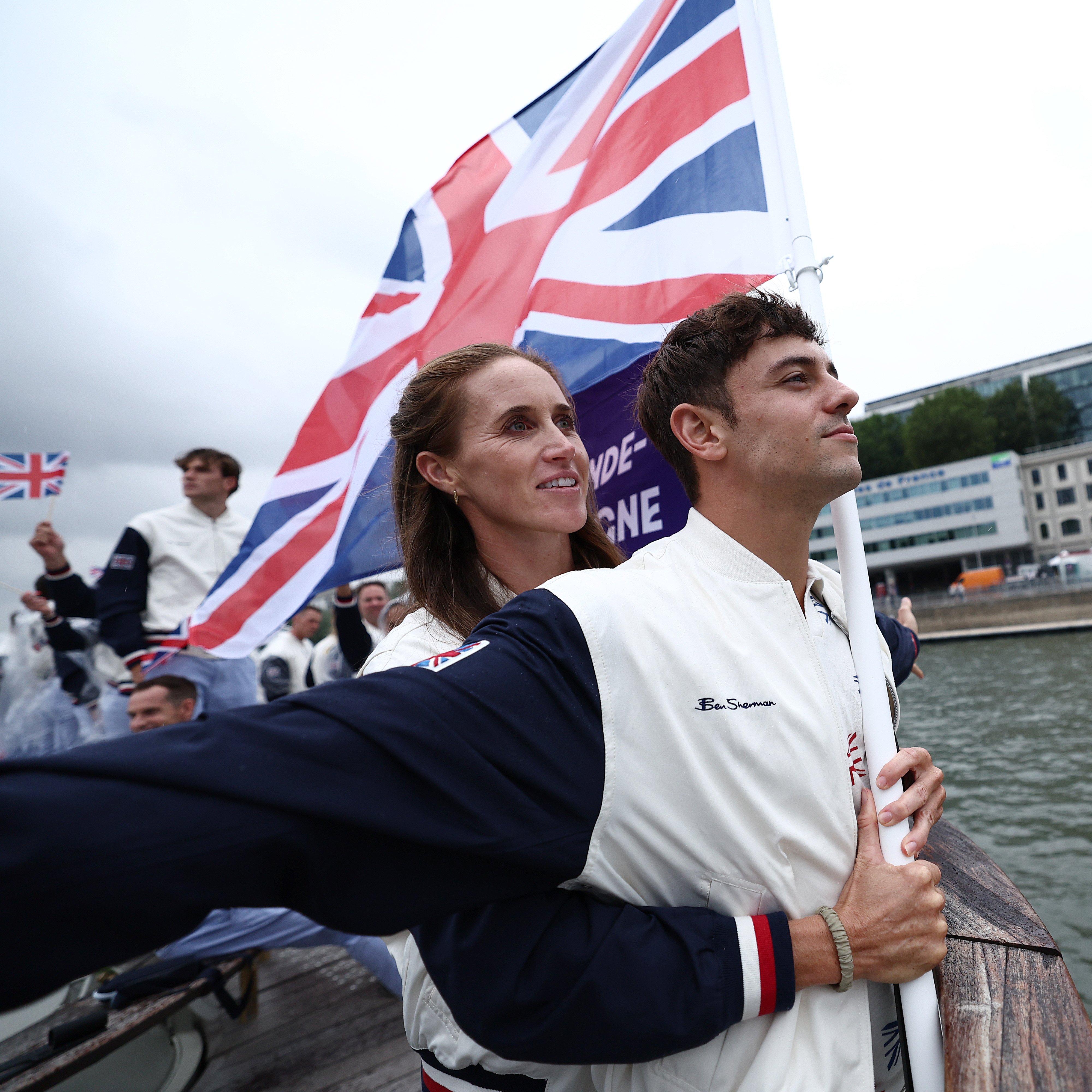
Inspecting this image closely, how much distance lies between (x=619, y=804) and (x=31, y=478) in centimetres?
562

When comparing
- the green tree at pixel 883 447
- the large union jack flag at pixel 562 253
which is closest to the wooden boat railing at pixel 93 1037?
the large union jack flag at pixel 562 253

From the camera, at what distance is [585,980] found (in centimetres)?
110

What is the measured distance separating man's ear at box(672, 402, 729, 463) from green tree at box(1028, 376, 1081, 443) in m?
82.9

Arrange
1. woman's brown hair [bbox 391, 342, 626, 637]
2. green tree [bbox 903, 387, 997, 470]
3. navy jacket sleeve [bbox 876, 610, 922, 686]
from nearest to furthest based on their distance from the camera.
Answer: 1. woman's brown hair [bbox 391, 342, 626, 637]
2. navy jacket sleeve [bbox 876, 610, 922, 686]
3. green tree [bbox 903, 387, 997, 470]

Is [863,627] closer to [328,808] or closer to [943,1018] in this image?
[943,1018]

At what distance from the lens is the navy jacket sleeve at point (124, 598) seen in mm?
4152

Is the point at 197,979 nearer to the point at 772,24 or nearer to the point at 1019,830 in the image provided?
the point at 772,24

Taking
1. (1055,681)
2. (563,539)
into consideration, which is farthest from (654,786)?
(1055,681)

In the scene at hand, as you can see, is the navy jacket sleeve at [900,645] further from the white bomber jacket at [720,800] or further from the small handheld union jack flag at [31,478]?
the small handheld union jack flag at [31,478]

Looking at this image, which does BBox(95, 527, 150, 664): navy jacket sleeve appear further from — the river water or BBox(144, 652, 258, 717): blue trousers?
the river water

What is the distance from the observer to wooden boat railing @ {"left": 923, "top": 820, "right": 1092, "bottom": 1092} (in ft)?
3.63

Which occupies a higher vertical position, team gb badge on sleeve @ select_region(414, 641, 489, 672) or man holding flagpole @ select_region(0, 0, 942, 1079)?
team gb badge on sleeve @ select_region(414, 641, 489, 672)

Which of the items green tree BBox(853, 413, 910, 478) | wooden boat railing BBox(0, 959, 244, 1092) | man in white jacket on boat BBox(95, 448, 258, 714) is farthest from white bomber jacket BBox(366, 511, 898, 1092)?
green tree BBox(853, 413, 910, 478)

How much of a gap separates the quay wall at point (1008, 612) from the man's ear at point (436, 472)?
37380 mm
